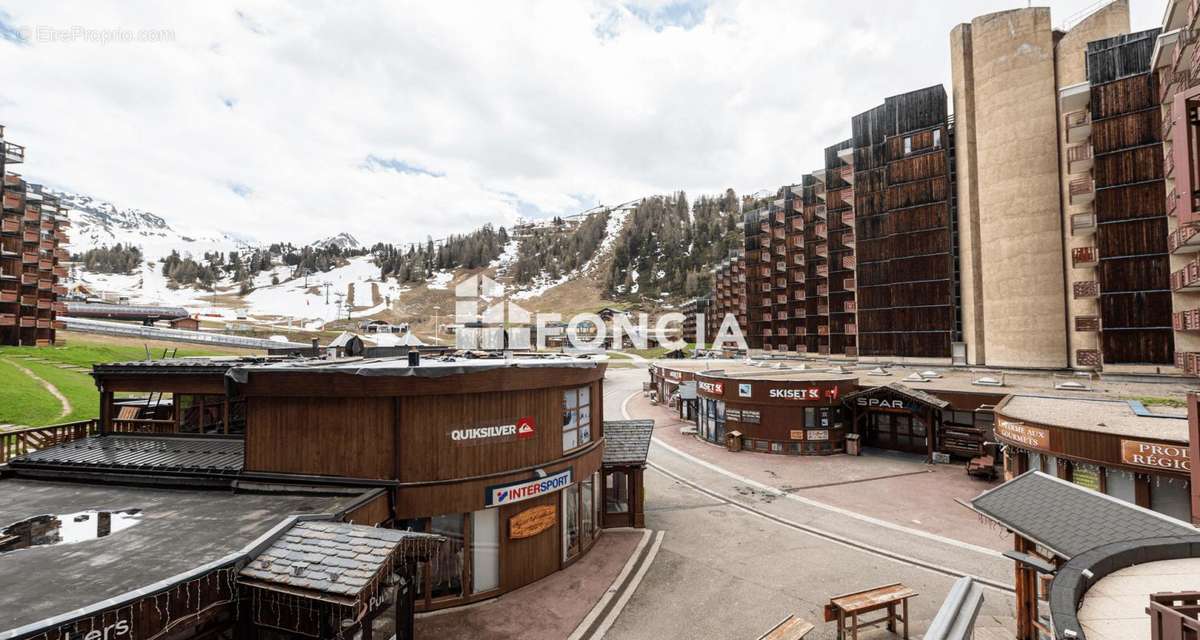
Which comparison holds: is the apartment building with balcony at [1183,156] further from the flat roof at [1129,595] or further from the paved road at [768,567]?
the paved road at [768,567]

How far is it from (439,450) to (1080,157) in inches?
1989

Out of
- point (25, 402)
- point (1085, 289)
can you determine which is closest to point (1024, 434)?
point (1085, 289)

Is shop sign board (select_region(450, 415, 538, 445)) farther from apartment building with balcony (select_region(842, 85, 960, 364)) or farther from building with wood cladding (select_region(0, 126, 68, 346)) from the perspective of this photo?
building with wood cladding (select_region(0, 126, 68, 346))

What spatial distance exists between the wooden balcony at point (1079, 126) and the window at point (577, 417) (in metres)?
45.1

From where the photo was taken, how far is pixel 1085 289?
38594 mm

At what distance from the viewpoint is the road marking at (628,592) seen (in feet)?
42.1

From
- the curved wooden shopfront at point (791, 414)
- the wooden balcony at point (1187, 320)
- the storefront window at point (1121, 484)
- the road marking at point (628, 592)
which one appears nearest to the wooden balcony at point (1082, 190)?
the wooden balcony at point (1187, 320)

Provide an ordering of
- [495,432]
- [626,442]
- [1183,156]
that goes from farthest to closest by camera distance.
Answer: [626,442]
[495,432]
[1183,156]

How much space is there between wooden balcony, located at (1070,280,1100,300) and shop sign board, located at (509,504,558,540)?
4486 cm

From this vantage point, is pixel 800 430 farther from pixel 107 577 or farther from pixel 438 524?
pixel 107 577

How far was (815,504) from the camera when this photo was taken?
22.7 meters

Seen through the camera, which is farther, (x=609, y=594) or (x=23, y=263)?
(x=23, y=263)

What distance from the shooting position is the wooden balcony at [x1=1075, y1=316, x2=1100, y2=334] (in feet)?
127

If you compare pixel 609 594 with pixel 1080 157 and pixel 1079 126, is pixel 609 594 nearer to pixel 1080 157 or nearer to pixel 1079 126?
pixel 1080 157
